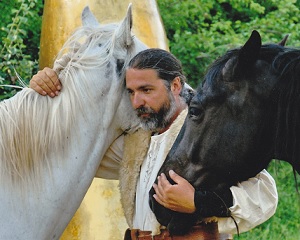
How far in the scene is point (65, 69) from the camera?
13.4ft

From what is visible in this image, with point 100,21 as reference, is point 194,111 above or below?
above

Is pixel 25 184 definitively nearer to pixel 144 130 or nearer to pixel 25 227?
pixel 25 227

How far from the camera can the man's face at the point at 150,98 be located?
406 centimetres

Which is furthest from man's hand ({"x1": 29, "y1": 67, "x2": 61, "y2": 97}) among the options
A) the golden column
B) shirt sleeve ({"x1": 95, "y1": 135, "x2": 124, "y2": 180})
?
the golden column

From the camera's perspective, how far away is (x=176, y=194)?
12.0ft

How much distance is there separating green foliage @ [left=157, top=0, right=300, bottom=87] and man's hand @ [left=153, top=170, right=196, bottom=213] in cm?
541

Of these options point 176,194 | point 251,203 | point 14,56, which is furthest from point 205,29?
point 176,194

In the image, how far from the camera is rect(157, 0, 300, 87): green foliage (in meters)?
9.47

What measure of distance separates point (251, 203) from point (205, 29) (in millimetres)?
6720

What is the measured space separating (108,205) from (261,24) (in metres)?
4.77

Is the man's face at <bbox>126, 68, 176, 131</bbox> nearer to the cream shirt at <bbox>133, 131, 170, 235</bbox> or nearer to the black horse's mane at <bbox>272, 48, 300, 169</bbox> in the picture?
the cream shirt at <bbox>133, 131, 170, 235</bbox>

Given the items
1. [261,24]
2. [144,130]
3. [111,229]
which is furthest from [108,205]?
[261,24]

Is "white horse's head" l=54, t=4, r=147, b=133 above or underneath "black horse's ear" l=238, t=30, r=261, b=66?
underneath

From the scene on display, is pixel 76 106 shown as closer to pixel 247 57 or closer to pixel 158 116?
pixel 158 116
